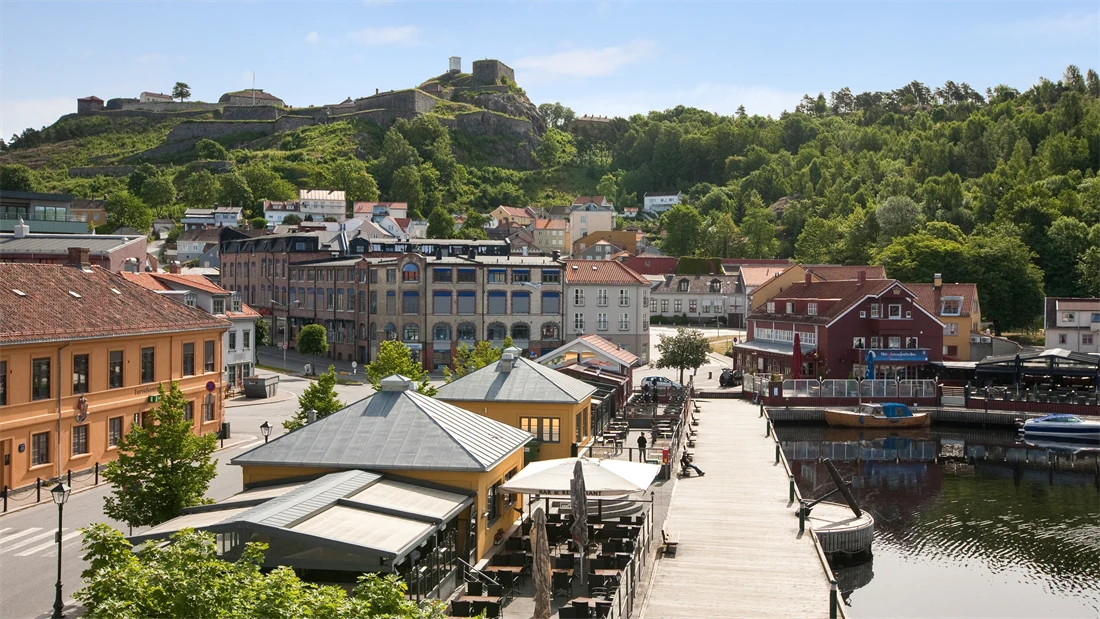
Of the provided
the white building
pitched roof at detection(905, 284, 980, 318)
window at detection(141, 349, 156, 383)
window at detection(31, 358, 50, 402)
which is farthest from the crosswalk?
the white building

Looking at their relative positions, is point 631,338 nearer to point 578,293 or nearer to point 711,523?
point 578,293

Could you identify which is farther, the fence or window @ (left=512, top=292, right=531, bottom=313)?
window @ (left=512, top=292, right=531, bottom=313)

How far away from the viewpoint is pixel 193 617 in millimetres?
11438

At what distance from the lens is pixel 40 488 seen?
31.1 m

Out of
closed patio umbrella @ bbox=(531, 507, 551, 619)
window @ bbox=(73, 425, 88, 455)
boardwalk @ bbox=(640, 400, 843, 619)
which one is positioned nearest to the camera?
closed patio umbrella @ bbox=(531, 507, 551, 619)

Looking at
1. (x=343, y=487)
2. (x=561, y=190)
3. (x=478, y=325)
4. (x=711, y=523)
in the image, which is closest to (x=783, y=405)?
(x=478, y=325)

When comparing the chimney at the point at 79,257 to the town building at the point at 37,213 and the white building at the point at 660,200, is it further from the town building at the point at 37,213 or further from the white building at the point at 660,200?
the white building at the point at 660,200

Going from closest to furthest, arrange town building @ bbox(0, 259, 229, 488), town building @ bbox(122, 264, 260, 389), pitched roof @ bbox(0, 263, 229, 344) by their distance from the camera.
Result: 1. town building @ bbox(0, 259, 229, 488)
2. pitched roof @ bbox(0, 263, 229, 344)
3. town building @ bbox(122, 264, 260, 389)

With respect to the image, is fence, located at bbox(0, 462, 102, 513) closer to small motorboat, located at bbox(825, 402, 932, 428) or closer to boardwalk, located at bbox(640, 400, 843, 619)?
boardwalk, located at bbox(640, 400, 843, 619)

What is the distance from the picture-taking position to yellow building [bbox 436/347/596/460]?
34344 mm

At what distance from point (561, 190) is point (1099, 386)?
471ft

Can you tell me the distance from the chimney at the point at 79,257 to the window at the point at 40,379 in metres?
9.70

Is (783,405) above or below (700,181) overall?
below

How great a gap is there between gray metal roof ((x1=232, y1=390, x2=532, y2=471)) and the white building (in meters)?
164
